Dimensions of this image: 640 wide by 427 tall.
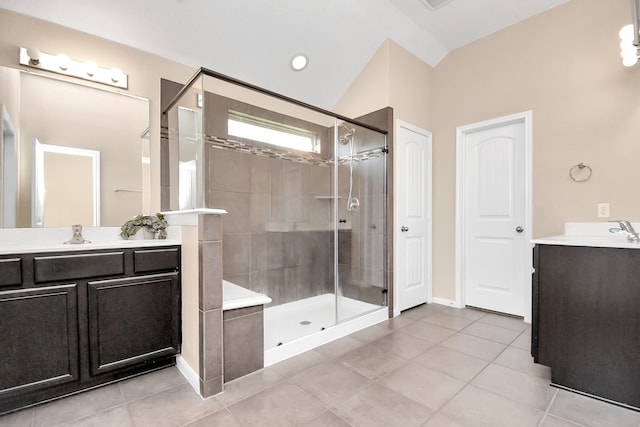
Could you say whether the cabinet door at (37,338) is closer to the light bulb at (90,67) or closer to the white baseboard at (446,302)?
the light bulb at (90,67)

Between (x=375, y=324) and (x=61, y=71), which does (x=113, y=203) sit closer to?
(x=61, y=71)

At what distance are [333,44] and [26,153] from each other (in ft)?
9.07

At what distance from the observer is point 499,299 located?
10.4ft

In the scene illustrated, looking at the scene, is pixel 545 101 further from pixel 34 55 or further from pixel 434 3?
pixel 34 55

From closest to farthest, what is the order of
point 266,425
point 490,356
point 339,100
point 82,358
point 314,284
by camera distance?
point 266,425
point 82,358
point 490,356
point 314,284
point 339,100

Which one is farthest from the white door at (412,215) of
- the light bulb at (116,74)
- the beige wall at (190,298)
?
the light bulb at (116,74)

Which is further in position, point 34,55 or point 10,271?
point 34,55

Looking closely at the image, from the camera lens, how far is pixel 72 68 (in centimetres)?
215

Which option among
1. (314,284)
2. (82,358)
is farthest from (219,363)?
(314,284)

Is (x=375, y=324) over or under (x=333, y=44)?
under

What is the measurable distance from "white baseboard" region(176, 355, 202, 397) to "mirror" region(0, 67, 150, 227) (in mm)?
1149

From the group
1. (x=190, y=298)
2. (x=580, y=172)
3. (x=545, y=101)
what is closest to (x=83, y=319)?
(x=190, y=298)

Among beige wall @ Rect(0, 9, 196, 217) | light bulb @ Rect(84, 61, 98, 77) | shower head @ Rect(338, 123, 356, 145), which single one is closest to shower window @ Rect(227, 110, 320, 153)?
shower head @ Rect(338, 123, 356, 145)

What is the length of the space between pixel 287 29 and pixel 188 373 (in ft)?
9.78
